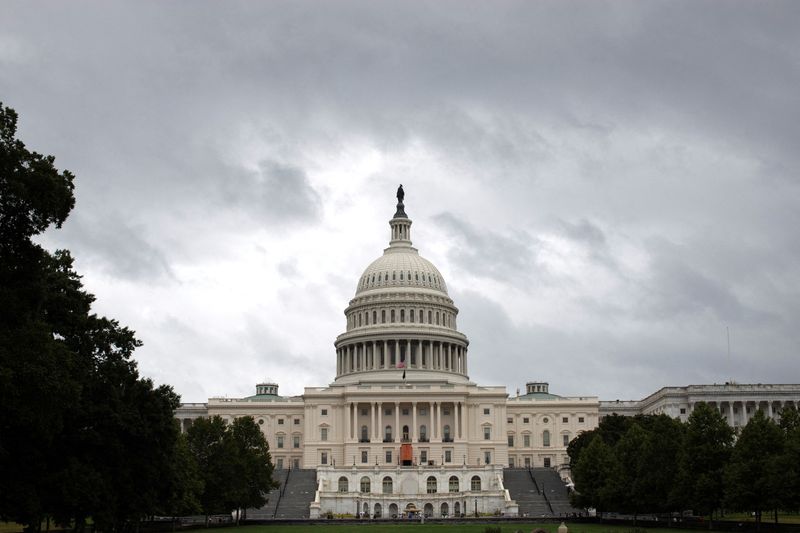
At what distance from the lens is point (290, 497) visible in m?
136

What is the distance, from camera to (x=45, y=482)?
56.4 m

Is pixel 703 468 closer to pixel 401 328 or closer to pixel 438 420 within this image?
pixel 438 420

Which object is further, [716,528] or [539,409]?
[539,409]

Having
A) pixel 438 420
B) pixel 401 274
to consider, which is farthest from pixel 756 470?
pixel 401 274

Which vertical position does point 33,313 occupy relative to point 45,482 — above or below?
above

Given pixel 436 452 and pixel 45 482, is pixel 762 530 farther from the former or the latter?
pixel 436 452

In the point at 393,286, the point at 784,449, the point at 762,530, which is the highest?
the point at 393,286

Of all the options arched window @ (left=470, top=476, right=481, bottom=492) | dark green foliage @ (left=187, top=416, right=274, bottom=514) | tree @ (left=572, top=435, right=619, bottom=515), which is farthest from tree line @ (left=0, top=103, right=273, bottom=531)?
arched window @ (left=470, top=476, right=481, bottom=492)

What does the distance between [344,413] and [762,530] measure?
Answer: 319ft

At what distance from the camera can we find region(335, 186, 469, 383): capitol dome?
18050 centimetres

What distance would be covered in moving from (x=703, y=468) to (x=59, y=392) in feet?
175

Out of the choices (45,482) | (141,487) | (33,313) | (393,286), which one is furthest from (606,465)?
(393,286)

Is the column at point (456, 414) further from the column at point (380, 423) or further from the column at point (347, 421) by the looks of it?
the column at point (347, 421)

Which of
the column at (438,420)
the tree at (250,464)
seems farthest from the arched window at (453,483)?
the tree at (250,464)
